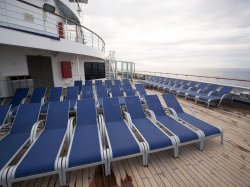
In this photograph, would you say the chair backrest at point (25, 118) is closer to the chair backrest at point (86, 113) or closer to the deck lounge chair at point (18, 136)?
the deck lounge chair at point (18, 136)

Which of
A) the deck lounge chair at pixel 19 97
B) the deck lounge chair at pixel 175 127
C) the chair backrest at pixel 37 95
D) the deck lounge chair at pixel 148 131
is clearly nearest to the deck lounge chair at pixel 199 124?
the deck lounge chair at pixel 175 127

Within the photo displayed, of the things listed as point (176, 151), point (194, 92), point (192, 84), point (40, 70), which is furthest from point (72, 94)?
point (192, 84)

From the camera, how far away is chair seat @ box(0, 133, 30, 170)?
73.4 inches

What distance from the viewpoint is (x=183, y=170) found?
2156 mm

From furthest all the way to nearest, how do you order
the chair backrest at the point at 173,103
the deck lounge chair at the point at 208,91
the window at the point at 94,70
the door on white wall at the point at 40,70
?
the window at the point at 94,70
the door on white wall at the point at 40,70
the deck lounge chair at the point at 208,91
the chair backrest at the point at 173,103

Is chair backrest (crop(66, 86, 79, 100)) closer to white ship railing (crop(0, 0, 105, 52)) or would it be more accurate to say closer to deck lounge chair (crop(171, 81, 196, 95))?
white ship railing (crop(0, 0, 105, 52))

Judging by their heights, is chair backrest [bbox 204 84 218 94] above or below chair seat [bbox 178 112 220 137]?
above

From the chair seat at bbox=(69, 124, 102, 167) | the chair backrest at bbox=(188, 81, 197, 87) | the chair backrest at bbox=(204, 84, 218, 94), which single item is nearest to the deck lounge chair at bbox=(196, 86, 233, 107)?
the chair backrest at bbox=(204, 84, 218, 94)

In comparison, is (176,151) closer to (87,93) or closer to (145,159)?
(145,159)

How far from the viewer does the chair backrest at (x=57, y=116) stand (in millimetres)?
2795

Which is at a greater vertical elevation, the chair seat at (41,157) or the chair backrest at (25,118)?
the chair backrest at (25,118)

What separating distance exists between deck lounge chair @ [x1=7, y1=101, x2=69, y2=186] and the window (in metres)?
7.42

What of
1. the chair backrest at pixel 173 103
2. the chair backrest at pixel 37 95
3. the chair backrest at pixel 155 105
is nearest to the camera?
the chair backrest at pixel 155 105

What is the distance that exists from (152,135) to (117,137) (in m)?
0.62
